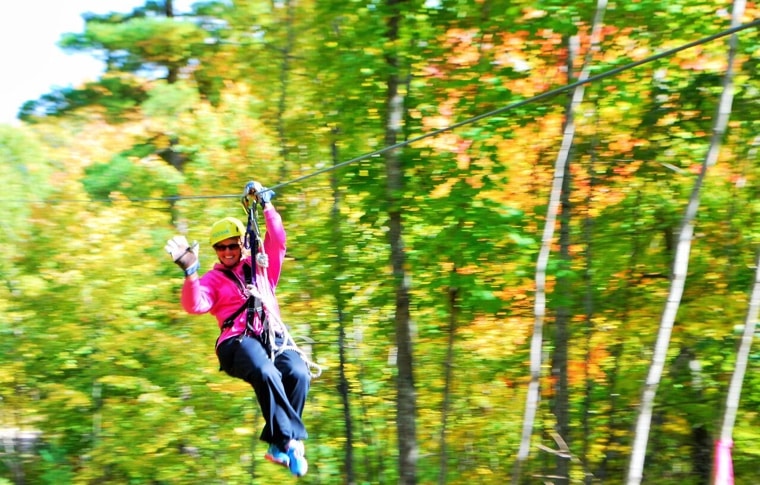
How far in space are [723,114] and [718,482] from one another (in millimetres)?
1874

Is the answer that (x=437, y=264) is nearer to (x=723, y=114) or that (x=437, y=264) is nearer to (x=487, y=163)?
(x=487, y=163)

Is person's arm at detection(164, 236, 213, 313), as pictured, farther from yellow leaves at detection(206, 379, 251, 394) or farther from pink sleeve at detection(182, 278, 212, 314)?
yellow leaves at detection(206, 379, 251, 394)

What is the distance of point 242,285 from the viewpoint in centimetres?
400

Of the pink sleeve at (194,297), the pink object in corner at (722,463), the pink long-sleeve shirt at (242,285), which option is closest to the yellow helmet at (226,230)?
the pink long-sleeve shirt at (242,285)

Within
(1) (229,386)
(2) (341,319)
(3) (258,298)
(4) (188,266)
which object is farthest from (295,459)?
(1) (229,386)

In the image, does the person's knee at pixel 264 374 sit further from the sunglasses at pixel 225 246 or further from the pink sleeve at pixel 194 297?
the sunglasses at pixel 225 246

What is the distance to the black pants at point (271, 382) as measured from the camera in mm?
3754

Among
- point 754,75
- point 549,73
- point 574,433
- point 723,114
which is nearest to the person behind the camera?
point 723,114

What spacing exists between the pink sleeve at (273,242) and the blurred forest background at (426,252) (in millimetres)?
1720

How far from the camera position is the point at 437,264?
7137 mm

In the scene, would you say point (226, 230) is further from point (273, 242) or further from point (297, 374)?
point (297, 374)

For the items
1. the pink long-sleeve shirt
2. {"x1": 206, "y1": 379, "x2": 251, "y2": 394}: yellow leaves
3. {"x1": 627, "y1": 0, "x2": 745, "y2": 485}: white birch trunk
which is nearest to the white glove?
the pink long-sleeve shirt

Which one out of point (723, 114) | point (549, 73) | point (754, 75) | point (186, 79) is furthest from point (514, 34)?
point (186, 79)

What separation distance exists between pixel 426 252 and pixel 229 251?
10.2 ft
